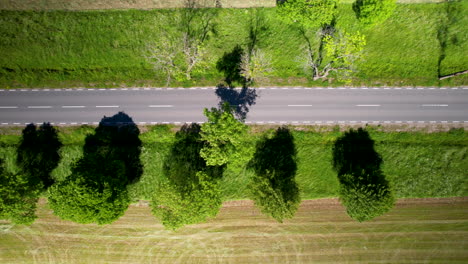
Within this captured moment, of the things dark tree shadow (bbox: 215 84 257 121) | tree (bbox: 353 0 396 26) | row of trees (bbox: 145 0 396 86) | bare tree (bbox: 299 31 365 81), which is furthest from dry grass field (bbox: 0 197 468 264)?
tree (bbox: 353 0 396 26)

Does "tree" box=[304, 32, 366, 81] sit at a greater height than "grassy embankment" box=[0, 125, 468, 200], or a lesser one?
greater

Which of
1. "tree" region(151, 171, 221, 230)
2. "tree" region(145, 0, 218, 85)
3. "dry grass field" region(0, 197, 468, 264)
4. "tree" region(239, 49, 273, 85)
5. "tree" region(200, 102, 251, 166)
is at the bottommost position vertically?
"dry grass field" region(0, 197, 468, 264)

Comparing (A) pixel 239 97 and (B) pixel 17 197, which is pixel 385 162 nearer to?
(A) pixel 239 97

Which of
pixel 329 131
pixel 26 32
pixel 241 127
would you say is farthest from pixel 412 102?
pixel 26 32

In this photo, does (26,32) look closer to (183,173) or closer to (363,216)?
(183,173)

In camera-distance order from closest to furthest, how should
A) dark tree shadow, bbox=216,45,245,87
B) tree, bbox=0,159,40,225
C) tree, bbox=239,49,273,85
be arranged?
tree, bbox=0,159,40,225
tree, bbox=239,49,273,85
dark tree shadow, bbox=216,45,245,87

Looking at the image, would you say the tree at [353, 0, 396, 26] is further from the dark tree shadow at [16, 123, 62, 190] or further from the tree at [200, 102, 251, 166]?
the dark tree shadow at [16, 123, 62, 190]

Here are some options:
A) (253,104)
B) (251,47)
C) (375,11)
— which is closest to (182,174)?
(253,104)
